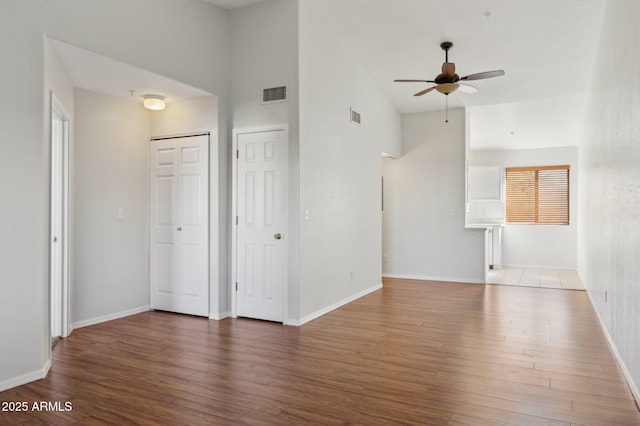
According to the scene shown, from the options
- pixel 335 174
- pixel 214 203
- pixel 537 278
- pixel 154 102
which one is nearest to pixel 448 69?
pixel 335 174

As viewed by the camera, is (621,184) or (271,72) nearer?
(621,184)

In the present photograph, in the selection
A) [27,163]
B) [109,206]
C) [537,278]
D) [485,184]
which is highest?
[485,184]

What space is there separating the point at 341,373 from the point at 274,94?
2995mm

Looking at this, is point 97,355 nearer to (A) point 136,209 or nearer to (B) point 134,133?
(A) point 136,209

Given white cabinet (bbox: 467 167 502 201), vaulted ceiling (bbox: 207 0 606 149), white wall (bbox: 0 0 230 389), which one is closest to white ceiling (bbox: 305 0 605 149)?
vaulted ceiling (bbox: 207 0 606 149)

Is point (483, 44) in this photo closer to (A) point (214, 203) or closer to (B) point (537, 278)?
(A) point (214, 203)

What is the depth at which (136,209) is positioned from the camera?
16.9ft

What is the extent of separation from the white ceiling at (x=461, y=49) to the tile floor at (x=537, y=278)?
10.3 ft

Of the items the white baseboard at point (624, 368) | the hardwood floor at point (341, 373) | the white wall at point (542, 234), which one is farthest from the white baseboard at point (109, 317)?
the white wall at point (542, 234)

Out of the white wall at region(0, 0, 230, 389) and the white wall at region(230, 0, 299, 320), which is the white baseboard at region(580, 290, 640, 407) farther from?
the white wall at region(0, 0, 230, 389)

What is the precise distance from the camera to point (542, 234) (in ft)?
33.8

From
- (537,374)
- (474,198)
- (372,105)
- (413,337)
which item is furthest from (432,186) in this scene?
(537,374)

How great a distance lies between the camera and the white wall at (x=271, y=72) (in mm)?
4551

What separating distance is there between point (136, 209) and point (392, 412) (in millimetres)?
3912
